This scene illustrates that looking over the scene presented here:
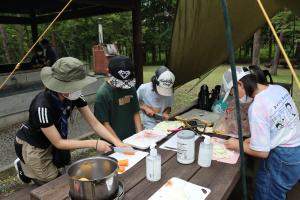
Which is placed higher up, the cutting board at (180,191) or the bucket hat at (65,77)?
the bucket hat at (65,77)

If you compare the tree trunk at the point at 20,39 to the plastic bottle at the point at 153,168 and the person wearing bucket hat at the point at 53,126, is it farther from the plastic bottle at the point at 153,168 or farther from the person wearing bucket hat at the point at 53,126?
the plastic bottle at the point at 153,168

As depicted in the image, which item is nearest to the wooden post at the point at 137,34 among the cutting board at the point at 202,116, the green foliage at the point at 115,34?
the cutting board at the point at 202,116

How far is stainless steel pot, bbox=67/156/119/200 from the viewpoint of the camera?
1130 mm

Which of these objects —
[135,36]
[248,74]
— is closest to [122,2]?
[135,36]

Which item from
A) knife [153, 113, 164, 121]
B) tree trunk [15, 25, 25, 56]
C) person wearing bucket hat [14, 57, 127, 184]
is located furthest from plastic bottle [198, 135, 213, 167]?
tree trunk [15, 25, 25, 56]

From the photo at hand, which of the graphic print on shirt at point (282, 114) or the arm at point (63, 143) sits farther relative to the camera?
the arm at point (63, 143)

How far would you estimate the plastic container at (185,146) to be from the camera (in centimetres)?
161

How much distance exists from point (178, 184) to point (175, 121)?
3.90 ft

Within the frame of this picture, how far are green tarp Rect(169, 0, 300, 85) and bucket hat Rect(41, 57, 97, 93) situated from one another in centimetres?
214

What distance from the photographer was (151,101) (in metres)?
2.97

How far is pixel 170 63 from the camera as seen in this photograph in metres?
Answer: 4.11

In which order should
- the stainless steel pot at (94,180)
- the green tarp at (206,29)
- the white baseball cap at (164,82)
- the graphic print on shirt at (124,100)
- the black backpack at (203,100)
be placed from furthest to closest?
1. the green tarp at (206,29)
2. the black backpack at (203,100)
3. the white baseball cap at (164,82)
4. the graphic print on shirt at (124,100)
5. the stainless steel pot at (94,180)

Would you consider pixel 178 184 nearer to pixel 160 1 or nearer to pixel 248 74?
pixel 248 74

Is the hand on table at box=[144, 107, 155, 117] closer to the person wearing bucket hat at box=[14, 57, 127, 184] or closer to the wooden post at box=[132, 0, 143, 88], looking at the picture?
the person wearing bucket hat at box=[14, 57, 127, 184]
